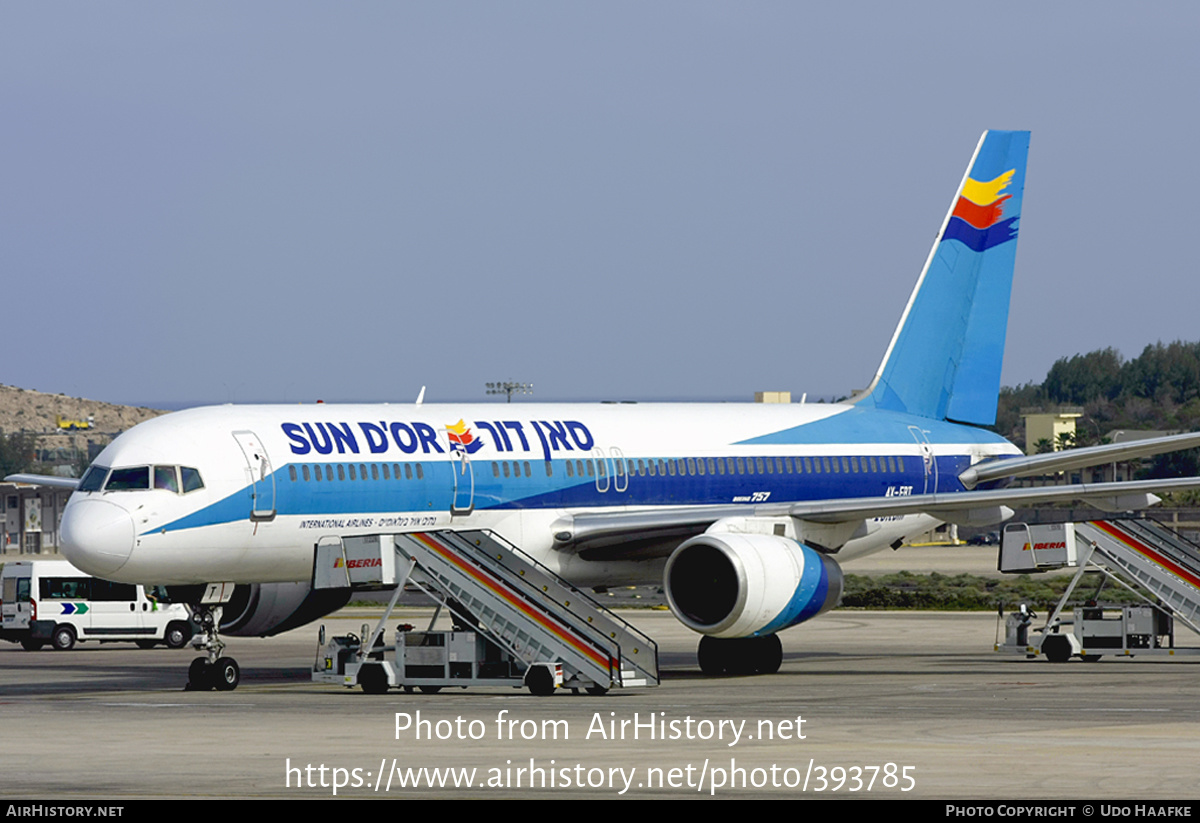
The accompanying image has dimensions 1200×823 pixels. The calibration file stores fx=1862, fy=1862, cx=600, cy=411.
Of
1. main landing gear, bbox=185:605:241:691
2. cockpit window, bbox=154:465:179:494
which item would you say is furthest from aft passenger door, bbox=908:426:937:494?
cockpit window, bbox=154:465:179:494

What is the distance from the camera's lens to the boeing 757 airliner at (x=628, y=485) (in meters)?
30.3

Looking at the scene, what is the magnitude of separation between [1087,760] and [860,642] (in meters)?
26.2

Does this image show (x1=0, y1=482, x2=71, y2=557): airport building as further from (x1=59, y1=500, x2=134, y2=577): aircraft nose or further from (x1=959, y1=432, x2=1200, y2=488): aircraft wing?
(x1=59, y1=500, x2=134, y2=577): aircraft nose

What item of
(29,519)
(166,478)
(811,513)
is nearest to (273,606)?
(166,478)

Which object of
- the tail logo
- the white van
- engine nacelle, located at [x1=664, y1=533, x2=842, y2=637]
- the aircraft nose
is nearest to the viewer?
the aircraft nose

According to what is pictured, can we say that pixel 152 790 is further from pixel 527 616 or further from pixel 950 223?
pixel 950 223

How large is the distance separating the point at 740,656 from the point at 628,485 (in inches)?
152

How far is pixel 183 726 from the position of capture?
78.9ft

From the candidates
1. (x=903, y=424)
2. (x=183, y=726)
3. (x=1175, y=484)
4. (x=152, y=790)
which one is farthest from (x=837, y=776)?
(x=903, y=424)

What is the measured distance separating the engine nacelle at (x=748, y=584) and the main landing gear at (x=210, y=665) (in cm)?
756

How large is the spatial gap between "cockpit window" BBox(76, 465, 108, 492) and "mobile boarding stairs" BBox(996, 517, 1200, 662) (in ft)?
56.8

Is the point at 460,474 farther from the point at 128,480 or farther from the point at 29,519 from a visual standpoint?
the point at 29,519

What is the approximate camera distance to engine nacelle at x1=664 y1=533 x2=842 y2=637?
103ft

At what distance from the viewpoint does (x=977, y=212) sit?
41.8 metres
